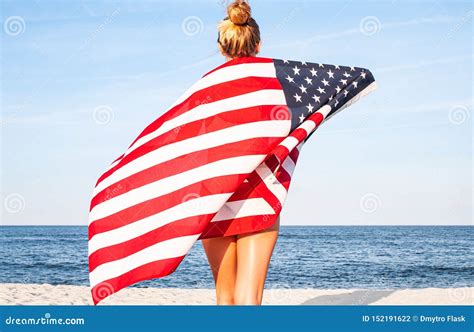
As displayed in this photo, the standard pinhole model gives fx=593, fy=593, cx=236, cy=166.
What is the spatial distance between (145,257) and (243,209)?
2.29 feet

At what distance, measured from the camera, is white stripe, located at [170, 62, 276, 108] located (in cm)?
360

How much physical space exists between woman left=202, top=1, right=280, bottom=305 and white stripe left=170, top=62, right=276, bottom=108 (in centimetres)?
8

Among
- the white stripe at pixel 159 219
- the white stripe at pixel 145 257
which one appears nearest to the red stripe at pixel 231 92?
the white stripe at pixel 159 219

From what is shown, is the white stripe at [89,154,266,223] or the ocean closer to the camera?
the white stripe at [89,154,266,223]

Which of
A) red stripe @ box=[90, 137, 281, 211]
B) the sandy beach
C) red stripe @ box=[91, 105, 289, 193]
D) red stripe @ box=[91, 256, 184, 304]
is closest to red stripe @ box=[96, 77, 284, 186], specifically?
red stripe @ box=[91, 105, 289, 193]

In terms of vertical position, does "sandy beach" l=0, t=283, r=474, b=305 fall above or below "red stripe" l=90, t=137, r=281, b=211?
above

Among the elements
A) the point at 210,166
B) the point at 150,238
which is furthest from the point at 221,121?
the point at 150,238

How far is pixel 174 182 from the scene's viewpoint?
363 cm

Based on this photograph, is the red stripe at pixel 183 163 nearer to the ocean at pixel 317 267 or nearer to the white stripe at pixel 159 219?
the white stripe at pixel 159 219

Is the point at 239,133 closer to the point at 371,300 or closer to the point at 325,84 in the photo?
the point at 325,84

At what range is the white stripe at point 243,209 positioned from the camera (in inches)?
137

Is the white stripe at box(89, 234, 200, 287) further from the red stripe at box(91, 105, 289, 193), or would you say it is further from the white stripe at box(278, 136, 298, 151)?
the white stripe at box(278, 136, 298, 151)

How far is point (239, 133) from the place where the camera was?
3561mm
